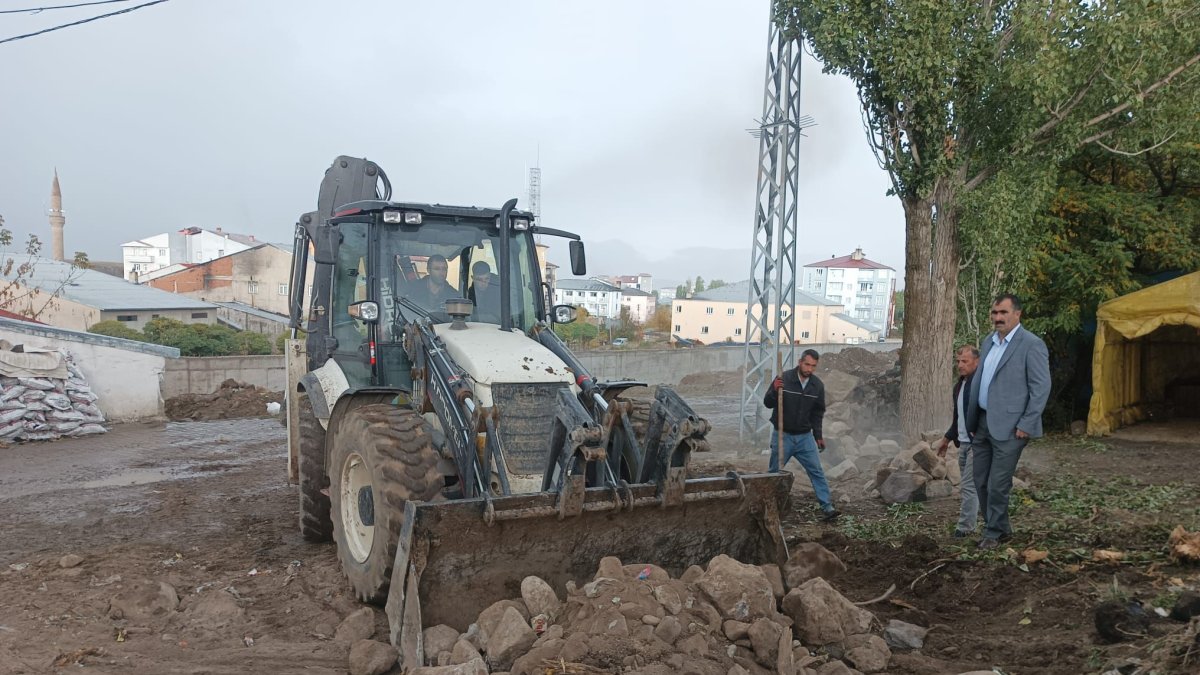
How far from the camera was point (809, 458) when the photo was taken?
8062 millimetres

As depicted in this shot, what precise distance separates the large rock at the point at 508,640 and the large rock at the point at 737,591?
99 cm

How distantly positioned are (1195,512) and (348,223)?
728cm

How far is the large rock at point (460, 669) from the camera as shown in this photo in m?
3.96

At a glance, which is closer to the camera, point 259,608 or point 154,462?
point 259,608

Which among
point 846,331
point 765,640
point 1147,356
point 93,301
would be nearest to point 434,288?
point 765,640

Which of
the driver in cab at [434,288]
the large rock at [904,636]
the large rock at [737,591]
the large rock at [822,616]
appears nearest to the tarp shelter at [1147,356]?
the large rock at [904,636]

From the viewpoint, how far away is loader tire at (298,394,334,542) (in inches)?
276

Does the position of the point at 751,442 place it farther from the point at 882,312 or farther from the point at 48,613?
the point at 882,312

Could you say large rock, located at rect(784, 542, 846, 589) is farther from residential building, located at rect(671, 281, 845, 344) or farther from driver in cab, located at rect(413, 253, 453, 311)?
residential building, located at rect(671, 281, 845, 344)

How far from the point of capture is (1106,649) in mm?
4223

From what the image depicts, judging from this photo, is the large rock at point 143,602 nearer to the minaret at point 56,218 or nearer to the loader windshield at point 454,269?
the loader windshield at point 454,269

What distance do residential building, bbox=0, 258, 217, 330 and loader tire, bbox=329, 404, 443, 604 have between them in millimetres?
25701

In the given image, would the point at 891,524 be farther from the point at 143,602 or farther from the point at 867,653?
the point at 143,602

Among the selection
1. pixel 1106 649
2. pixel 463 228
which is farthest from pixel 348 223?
pixel 1106 649
